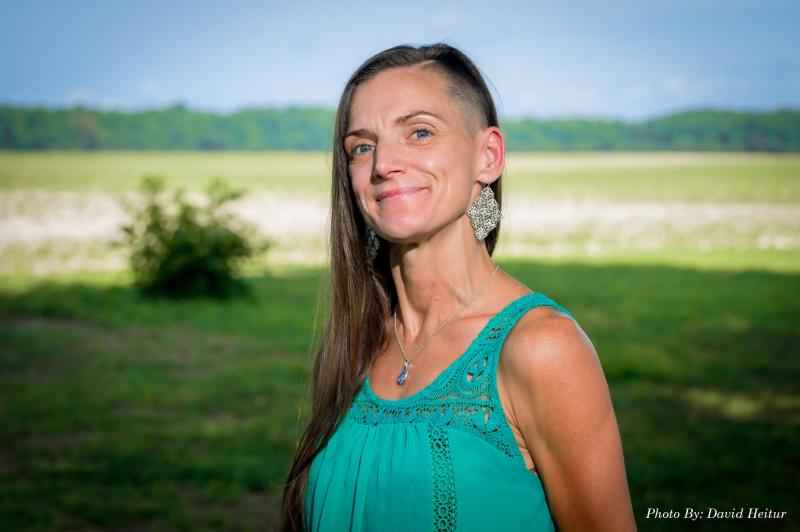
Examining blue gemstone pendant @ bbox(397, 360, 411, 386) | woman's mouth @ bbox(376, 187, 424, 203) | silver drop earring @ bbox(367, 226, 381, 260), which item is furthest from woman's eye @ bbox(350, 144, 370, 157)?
blue gemstone pendant @ bbox(397, 360, 411, 386)

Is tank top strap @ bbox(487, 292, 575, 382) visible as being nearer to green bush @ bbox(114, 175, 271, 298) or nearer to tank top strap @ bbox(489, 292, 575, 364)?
tank top strap @ bbox(489, 292, 575, 364)

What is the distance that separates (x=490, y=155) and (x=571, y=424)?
846 millimetres

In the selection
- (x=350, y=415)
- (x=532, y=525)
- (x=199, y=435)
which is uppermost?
(x=350, y=415)

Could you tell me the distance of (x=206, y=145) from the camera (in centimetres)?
12050

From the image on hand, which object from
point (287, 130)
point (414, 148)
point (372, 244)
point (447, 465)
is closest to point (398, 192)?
point (414, 148)

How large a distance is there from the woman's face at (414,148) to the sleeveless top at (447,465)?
36cm

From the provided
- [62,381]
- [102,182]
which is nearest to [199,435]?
[62,381]

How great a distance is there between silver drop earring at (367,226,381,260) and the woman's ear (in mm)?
445

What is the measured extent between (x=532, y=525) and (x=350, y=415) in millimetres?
626

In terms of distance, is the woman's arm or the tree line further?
the tree line

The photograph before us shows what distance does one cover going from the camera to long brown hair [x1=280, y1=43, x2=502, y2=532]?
2.39m

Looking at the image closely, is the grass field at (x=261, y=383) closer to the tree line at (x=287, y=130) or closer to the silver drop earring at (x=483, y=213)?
the silver drop earring at (x=483, y=213)

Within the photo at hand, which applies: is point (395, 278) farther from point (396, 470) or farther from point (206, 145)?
point (206, 145)

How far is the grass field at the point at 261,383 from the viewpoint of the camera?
18.8ft
